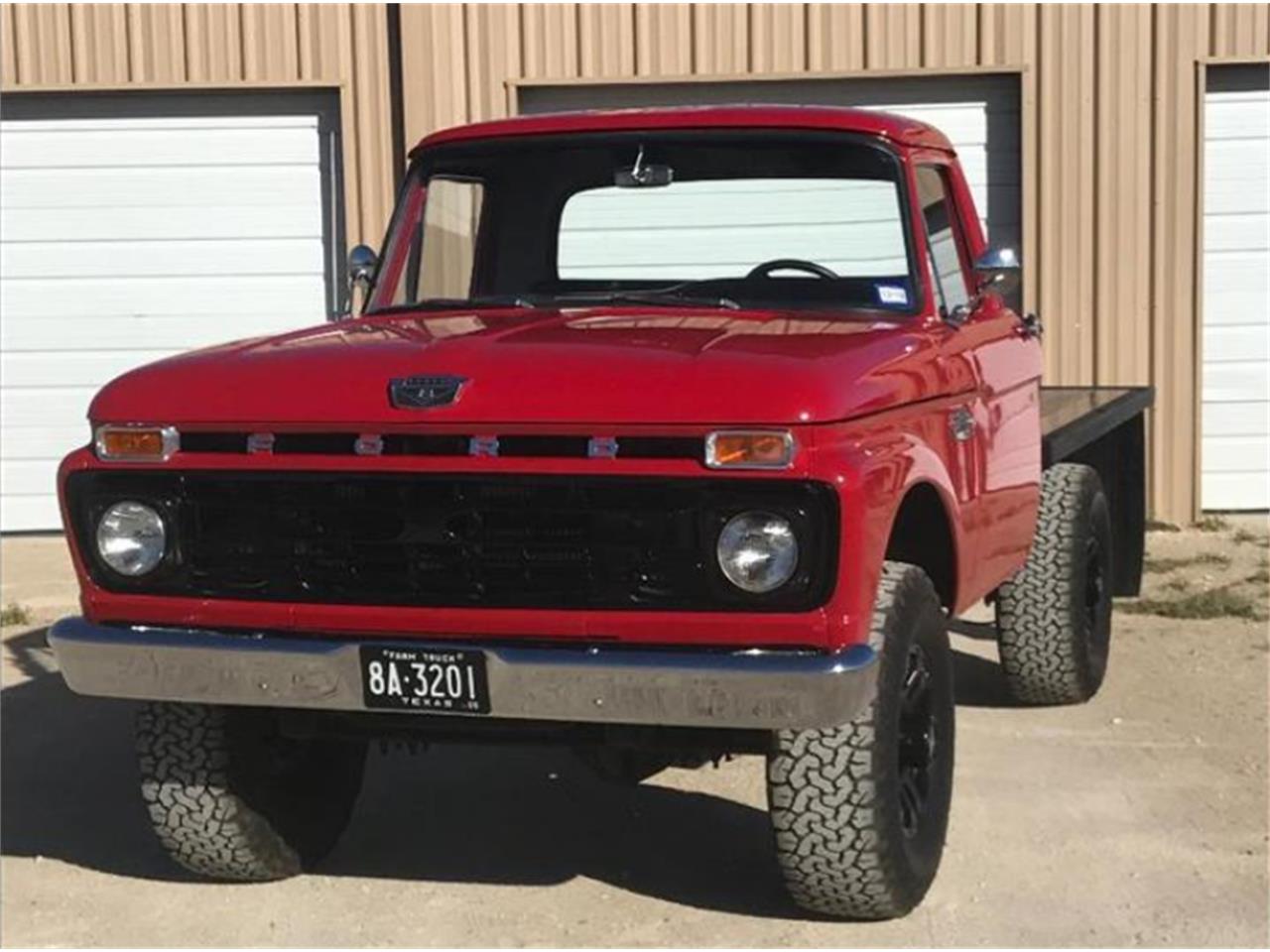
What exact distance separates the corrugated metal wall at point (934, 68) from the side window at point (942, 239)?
Answer: 5.25m

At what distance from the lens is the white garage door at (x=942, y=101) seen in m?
10.9

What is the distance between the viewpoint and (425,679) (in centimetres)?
429

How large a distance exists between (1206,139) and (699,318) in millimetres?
6876

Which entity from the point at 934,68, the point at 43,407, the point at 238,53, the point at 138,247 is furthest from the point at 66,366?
the point at 934,68

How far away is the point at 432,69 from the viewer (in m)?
10.9

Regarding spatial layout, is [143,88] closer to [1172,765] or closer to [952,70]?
[952,70]

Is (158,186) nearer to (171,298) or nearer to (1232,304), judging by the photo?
(171,298)

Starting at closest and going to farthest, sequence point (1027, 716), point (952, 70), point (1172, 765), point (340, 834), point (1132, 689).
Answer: point (340, 834)
point (1172, 765)
point (1027, 716)
point (1132, 689)
point (952, 70)

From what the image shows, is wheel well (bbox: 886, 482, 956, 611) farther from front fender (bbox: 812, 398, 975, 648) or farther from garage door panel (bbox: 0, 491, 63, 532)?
garage door panel (bbox: 0, 491, 63, 532)

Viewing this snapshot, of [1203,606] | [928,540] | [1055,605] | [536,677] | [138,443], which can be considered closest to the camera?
[536,677]

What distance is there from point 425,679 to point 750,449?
35.7 inches

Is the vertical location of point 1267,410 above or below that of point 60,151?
below

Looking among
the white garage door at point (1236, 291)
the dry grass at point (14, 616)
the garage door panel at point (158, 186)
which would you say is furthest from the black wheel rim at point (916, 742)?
the garage door panel at point (158, 186)

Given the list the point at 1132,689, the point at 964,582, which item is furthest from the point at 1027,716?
the point at 964,582
